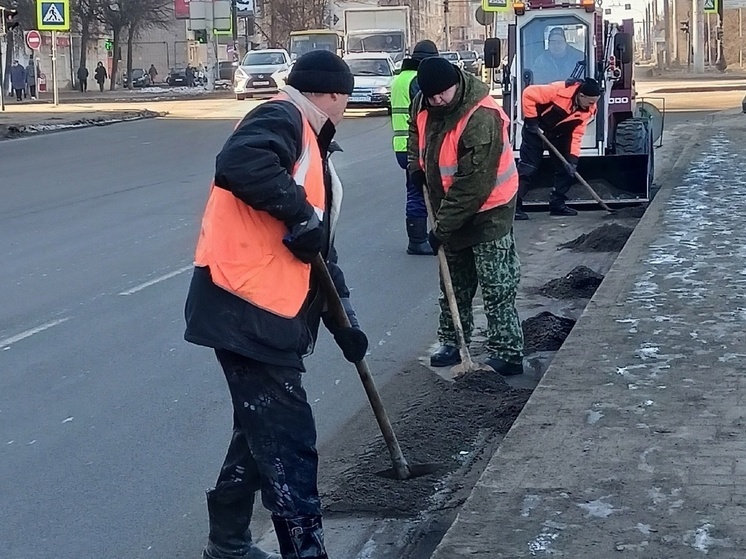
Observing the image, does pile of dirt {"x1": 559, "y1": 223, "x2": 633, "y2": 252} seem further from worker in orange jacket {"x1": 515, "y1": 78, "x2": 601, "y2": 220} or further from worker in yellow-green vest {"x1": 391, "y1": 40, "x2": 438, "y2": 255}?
worker in yellow-green vest {"x1": 391, "y1": 40, "x2": 438, "y2": 255}

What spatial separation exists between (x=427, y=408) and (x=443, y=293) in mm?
900

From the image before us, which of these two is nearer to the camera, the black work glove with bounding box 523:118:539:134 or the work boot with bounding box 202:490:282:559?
the work boot with bounding box 202:490:282:559

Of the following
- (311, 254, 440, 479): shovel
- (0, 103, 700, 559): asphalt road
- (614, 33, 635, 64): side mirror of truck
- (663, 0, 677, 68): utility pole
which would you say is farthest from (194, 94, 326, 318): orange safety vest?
(663, 0, 677, 68): utility pole

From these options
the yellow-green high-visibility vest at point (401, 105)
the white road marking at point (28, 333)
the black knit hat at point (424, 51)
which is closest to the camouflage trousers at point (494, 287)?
the white road marking at point (28, 333)

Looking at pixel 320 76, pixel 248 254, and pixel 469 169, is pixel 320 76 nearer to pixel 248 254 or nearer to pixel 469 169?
pixel 248 254

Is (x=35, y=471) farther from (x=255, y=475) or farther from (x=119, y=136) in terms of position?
(x=119, y=136)

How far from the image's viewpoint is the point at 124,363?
7.61m

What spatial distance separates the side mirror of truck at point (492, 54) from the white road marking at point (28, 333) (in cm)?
879

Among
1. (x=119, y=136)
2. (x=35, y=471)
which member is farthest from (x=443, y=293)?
(x=119, y=136)

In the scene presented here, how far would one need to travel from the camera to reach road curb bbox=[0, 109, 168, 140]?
28.5 m

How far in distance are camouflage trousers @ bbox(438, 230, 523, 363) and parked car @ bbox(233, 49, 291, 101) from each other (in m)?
32.4

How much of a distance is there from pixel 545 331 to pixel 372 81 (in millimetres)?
25359

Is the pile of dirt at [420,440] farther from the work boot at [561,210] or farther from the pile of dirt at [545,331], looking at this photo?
the work boot at [561,210]

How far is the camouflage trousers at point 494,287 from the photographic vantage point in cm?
707
